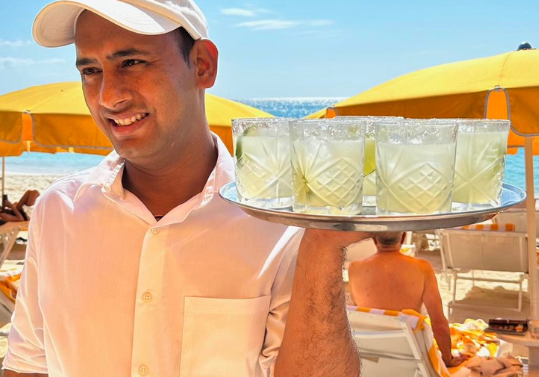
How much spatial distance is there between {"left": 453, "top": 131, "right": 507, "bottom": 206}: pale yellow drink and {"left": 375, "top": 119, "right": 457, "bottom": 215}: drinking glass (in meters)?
0.08

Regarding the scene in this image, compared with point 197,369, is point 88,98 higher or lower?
higher

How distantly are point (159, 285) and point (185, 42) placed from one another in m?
0.65

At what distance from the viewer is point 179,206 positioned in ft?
5.61

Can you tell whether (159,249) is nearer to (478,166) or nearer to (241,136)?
(241,136)

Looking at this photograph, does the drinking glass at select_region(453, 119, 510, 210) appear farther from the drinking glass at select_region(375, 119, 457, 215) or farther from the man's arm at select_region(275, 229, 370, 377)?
the man's arm at select_region(275, 229, 370, 377)

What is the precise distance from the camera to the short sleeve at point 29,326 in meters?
1.82

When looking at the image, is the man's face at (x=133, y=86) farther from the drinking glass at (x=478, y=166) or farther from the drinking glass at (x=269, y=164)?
the drinking glass at (x=478, y=166)

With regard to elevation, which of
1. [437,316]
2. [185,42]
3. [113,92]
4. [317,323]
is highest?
[185,42]

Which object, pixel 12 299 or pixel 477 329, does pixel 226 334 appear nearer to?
pixel 477 329

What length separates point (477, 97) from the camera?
4.46 m

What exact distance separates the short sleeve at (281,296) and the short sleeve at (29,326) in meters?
0.65

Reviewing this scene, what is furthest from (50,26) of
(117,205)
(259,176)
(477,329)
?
(477,329)

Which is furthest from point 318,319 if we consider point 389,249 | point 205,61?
point 389,249

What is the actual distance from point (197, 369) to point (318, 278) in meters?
0.44
